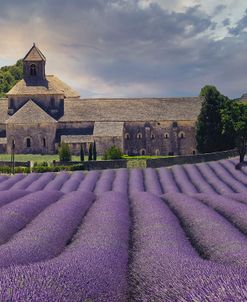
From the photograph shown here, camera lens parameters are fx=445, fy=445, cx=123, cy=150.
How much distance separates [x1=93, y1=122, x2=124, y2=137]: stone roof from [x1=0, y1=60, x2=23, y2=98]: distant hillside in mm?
51872

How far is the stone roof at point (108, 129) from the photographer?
5828cm

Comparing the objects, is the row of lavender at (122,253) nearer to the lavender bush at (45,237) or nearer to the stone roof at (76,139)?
the lavender bush at (45,237)

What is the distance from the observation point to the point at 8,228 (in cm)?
985

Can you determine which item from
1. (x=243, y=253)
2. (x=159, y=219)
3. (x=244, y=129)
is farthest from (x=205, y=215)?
(x=244, y=129)

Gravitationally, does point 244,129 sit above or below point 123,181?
above

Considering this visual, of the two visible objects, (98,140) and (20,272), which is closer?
(20,272)

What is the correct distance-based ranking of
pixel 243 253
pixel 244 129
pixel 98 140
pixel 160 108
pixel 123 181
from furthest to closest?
1. pixel 160 108
2. pixel 98 140
3. pixel 244 129
4. pixel 123 181
5. pixel 243 253

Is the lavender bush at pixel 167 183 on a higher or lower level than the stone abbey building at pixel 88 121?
A: lower

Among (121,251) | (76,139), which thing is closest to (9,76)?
(76,139)

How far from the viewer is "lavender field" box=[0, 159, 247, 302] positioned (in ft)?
14.7

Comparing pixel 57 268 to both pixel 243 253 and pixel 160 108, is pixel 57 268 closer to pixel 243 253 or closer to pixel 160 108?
pixel 243 253

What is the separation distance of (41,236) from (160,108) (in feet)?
185

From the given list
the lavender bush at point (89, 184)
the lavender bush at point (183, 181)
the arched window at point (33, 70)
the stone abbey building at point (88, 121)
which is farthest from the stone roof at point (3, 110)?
the lavender bush at point (183, 181)

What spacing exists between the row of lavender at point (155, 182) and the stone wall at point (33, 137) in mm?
29669
